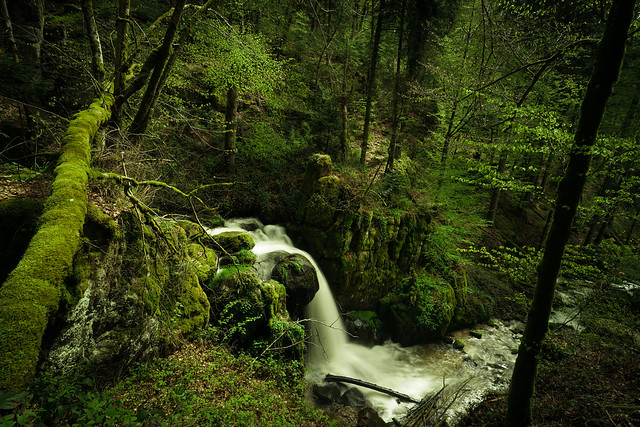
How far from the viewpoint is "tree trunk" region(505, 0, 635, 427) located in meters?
3.30

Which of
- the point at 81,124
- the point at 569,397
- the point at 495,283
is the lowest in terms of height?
the point at 495,283

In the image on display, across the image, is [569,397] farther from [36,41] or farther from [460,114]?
[36,41]

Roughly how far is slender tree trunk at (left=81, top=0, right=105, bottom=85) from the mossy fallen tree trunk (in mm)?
3115

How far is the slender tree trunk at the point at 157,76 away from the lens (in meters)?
4.65

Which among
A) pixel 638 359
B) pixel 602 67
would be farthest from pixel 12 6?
pixel 638 359

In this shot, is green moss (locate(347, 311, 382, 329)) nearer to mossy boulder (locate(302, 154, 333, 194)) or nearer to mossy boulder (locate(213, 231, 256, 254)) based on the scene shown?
mossy boulder (locate(213, 231, 256, 254))

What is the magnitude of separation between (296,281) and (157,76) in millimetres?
6283

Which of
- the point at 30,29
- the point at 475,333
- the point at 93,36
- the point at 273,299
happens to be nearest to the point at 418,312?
the point at 475,333

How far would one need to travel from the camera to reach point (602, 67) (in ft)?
11.2

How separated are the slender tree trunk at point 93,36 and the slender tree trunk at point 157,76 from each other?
1.34m

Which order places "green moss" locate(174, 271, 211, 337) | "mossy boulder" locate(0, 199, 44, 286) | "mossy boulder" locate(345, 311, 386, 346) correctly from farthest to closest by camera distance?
1. "mossy boulder" locate(345, 311, 386, 346)
2. "green moss" locate(174, 271, 211, 337)
3. "mossy boulder" locate(0, 199, 44, 286)

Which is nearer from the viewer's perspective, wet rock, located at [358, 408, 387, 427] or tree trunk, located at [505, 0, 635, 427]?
tree trunk, located at [505, 0, 635, 427]

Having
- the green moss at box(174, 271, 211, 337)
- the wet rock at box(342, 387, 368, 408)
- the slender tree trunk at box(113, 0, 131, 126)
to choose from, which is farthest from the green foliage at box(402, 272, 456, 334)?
the slender tree trunk at box(113, 0, 131, 126)

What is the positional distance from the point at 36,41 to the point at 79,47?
1.51m
